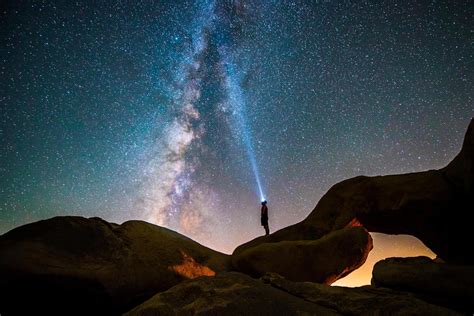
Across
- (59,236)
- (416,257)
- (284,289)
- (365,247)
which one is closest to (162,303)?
(284,289)

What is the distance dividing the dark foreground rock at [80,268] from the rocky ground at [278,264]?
0.08 feet

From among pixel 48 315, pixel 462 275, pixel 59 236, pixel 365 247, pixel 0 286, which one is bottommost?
pixel 462 275

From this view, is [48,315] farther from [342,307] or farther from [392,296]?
[392,296]

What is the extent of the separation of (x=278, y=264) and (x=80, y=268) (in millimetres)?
5283

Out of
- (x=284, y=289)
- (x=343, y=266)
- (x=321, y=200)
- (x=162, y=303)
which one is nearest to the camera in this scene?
(x=162, y=303)

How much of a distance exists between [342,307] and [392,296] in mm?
976

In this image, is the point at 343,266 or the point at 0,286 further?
the point at 343,266

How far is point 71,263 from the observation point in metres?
7.40

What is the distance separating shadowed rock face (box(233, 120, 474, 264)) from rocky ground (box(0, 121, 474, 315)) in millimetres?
31

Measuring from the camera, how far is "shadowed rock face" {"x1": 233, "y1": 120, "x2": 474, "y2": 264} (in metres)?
8.93

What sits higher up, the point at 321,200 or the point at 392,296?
the point at 321,200

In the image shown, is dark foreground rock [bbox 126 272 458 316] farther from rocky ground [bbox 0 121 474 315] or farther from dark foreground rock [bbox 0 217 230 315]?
dark foreground rock [bbox 0 217 230 315]

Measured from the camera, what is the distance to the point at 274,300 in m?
4.93

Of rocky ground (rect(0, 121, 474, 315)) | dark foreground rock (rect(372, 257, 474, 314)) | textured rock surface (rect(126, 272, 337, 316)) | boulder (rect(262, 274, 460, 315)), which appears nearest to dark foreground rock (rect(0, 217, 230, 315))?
rocky ground (rect(0, 121, 474, 315))
